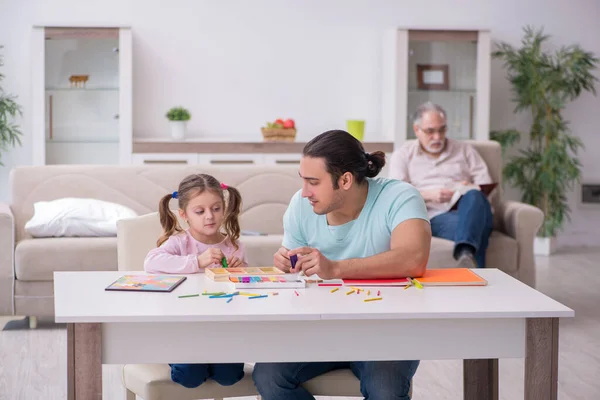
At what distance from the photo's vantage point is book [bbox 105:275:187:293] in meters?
2.06

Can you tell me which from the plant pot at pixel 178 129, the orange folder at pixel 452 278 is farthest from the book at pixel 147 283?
the plant pot at pixel 178 129

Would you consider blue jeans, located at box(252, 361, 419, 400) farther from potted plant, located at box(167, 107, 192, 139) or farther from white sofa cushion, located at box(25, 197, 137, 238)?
potted plant, located at box(167, 107, 192, 139)

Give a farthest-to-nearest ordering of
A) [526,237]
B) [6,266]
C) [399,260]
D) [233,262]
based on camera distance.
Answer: [526,237]
[6,266]
[233,262]
[399,260]

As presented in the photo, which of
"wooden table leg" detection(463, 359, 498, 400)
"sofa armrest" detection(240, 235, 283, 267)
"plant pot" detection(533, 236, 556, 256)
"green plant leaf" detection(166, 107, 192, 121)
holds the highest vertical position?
"green plant leaf" detection(166, 107, 192, 121)

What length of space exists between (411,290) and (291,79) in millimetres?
4654

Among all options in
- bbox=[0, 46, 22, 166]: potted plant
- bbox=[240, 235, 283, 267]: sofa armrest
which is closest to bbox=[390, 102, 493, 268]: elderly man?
bbox=[240, 235, 283, 267]: sofa armrest

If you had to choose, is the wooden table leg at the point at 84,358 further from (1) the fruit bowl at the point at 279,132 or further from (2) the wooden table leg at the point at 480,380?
(1) the fruit bowl at the point at 279,132

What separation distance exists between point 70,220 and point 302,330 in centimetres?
258

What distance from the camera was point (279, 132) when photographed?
605 cm

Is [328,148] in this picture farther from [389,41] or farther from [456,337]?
[389,41]

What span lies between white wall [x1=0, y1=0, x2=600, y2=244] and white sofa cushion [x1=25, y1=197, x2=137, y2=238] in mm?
2303

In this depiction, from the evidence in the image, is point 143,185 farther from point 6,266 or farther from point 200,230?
point 200,230

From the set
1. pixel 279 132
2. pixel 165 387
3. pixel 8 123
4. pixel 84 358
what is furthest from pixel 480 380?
pixel 8 123

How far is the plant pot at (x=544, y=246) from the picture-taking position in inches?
259
